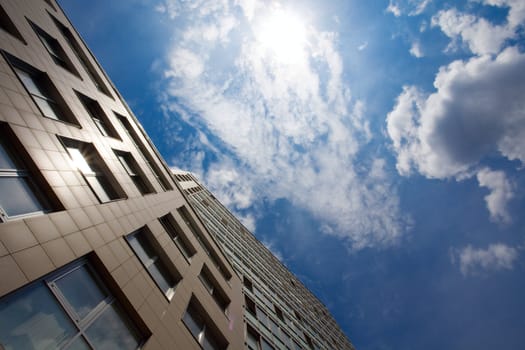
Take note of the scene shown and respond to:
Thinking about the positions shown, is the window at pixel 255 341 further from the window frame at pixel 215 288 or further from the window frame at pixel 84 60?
the window frame at pixel 84 60

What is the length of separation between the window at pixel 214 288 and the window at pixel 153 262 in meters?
4.80

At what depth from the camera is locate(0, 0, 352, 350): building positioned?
589cm

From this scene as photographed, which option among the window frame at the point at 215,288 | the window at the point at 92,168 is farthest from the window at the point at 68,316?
the window frame at the point at 215,288

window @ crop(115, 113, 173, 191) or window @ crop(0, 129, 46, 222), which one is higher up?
window @ crop(115, 113, 173, 191)

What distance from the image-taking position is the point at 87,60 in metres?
18.8

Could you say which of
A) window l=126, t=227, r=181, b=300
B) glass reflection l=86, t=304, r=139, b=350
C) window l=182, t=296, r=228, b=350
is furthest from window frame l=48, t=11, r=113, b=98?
glass reflection l=86, t=304, r=139, b=350

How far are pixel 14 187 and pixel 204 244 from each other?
15.4 metres

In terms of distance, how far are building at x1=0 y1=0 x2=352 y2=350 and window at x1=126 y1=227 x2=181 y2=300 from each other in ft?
0.24

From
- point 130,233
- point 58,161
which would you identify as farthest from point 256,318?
point 58,161

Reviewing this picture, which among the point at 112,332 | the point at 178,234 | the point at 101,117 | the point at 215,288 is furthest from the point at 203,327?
the point at 101,117

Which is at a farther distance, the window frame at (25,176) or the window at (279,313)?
the window at (279,313)

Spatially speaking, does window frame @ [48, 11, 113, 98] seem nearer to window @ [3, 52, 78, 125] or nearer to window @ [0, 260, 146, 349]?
window @ [3, 52, 78, 125]

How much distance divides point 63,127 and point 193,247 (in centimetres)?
980

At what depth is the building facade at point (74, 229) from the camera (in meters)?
5.89
